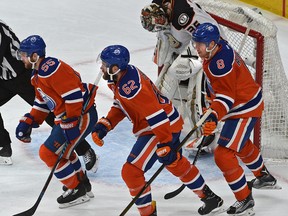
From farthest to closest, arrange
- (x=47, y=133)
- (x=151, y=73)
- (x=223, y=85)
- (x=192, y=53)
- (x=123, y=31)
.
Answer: (x=123, y=31) → (x=151, y=73) → (x=47, y=133) → (x=192, y=53) → (x=223, y=85)

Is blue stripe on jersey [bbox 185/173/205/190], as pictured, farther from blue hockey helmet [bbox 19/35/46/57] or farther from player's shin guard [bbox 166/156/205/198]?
blue hockey helmet [bbox 19/35/46/57]

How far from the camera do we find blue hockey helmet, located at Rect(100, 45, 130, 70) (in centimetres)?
436

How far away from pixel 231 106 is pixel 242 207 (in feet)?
1.78

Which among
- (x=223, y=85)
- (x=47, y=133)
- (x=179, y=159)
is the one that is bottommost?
(x=47, y=133)

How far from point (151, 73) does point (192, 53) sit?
53.8 inches

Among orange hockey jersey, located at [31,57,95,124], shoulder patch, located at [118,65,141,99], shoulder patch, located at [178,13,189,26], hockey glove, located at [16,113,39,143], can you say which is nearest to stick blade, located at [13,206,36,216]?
hockey glove, located at [16,113,39,143]

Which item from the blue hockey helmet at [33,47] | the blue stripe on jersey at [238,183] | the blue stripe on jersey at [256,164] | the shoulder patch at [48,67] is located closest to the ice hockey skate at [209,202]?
the blue stripe on jersey at [238,183]

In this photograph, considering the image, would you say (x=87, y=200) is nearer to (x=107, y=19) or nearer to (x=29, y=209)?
(x=29, y=209)

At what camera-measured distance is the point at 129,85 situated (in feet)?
14.3

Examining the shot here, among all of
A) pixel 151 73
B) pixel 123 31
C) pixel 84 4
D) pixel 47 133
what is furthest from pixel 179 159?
pixel 84 4

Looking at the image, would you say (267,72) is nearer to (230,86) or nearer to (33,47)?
(230,86)

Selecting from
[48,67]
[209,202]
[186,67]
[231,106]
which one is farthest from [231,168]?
[48,67]

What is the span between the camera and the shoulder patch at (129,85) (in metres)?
4.33

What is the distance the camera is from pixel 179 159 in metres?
4.54
